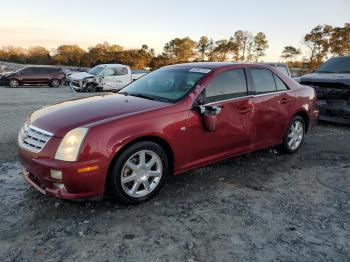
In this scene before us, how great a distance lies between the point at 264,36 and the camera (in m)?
59.0

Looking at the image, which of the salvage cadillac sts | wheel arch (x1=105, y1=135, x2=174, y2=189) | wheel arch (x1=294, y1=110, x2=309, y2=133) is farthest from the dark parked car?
wheel arch (x1=105, y1=135, x2=174, y2=189)

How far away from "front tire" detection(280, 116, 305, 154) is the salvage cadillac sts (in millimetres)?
187

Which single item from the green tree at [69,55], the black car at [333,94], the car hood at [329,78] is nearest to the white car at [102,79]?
the car hood at [329,78]

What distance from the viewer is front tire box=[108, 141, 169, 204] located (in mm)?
3639

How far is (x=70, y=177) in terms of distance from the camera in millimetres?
3357

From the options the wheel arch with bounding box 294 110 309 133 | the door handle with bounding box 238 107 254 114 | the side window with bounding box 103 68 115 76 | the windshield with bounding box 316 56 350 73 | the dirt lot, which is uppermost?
the windshield with bounding box 316 56 350 73

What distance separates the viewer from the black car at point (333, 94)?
7930mm

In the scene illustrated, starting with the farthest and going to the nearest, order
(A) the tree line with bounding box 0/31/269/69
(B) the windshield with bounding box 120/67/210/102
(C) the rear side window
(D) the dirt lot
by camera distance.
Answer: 1. (A) the tree line with bounding box 0/31/269/69
2. (C) the rear side window
3. (B) the windshield with bounding box 120/67/210/102
4. (D) the dirt lot

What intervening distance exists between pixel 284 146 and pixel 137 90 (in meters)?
2.65

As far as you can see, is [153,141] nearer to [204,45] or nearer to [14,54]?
[204,45]

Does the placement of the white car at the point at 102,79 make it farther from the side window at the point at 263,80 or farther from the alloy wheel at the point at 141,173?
the alloy wheel at the point at 141,173

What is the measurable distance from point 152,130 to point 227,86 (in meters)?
1.45

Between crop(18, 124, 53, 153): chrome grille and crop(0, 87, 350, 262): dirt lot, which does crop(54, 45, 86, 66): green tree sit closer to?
crop(18, 124, 53, 153): chrome grille

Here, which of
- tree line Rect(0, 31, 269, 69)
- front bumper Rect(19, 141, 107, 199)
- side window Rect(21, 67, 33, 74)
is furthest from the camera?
tree line Rect(0, 31, 269, 69)
